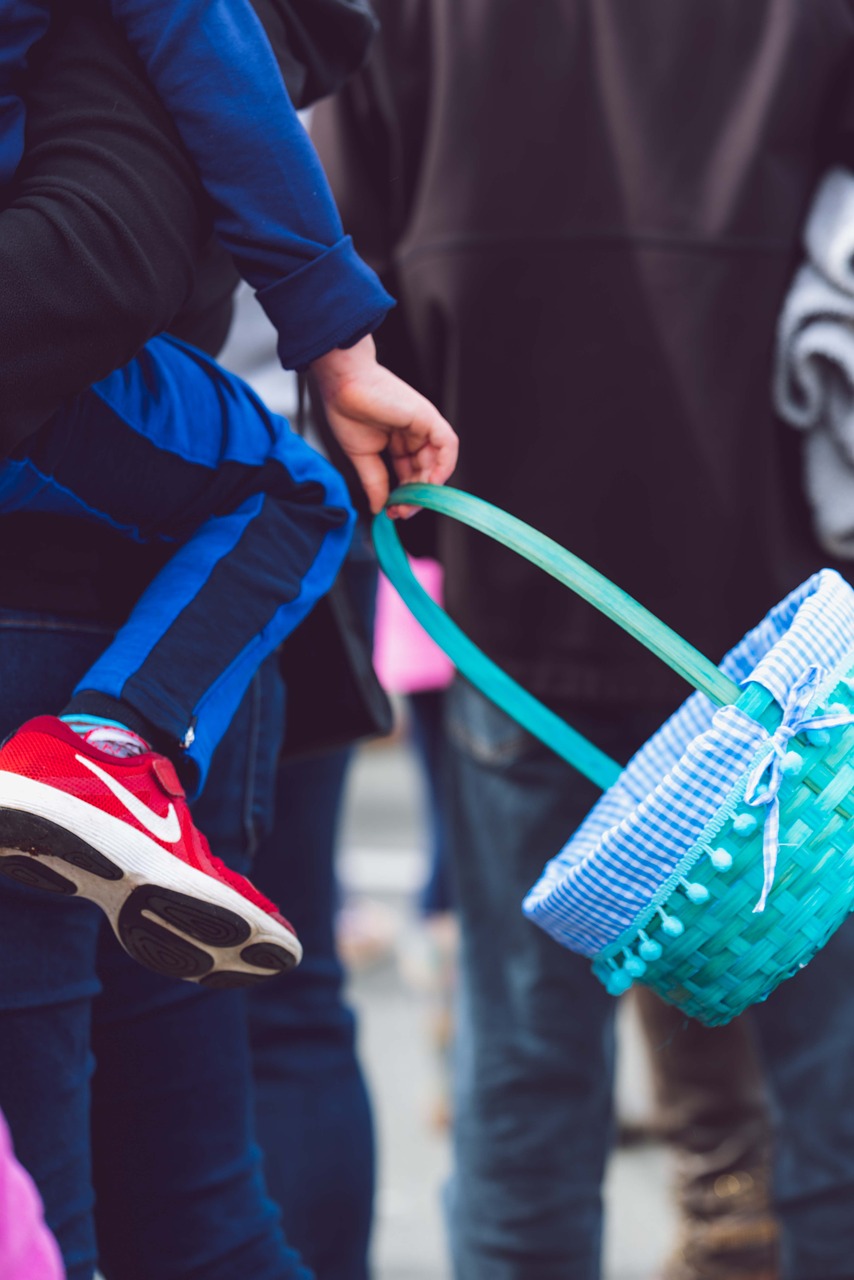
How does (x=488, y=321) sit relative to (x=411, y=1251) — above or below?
above

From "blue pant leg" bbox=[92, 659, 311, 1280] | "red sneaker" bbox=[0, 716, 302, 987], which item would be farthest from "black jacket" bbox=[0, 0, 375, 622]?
"blue pant leg" bbox=[92, 659, 311, 1280]

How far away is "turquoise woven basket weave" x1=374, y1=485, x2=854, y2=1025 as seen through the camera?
1104 mm

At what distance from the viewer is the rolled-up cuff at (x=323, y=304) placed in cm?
110

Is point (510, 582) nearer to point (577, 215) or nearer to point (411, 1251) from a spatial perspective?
point (577, 215)

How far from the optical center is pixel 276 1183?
163 centimetres

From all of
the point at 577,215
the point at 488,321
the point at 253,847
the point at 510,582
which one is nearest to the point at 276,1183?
the point at 253,847

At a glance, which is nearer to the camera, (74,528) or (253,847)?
(74,528)

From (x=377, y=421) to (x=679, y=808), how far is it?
363 millimetres

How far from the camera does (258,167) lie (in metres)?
1.07

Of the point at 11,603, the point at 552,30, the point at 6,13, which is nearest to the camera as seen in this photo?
the point at 6,13

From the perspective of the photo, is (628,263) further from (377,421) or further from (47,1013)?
(47,1013)

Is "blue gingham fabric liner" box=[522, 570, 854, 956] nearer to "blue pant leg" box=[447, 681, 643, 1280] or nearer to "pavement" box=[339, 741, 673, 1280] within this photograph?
"blue pant leg" box=[447, 681, 643, 1280]

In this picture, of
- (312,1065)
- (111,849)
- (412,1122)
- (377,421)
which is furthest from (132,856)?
(412,1122)

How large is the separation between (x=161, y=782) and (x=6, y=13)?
19.6 inches
